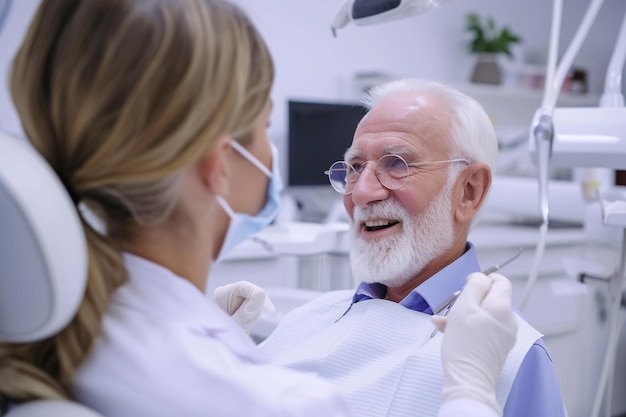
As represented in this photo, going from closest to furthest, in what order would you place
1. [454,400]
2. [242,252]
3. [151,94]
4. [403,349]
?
[151,94] < [454,400] < [403,349] < [242,252]

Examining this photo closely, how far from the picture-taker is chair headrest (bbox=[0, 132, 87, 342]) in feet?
1.81

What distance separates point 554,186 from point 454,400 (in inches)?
80.0

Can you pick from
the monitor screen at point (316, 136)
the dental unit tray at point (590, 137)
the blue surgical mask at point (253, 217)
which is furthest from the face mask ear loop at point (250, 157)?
the monitor screen at point (316, 136)

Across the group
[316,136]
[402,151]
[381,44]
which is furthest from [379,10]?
[381,44]

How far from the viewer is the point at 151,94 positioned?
2.03ft

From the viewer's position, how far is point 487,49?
3.63 meters

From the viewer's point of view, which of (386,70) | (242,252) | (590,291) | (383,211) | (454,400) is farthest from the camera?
(386,70)

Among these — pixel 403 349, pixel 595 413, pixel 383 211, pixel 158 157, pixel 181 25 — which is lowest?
pixel 595 413

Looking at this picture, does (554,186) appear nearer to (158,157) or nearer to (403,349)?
(403,349)

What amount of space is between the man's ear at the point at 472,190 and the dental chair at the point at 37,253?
83 centimetres

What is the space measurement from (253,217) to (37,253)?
304mm

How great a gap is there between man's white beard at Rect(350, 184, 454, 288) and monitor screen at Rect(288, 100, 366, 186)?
161cm

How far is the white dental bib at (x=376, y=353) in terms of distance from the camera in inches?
39.4

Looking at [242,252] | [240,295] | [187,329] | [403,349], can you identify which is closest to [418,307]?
[403,349]
